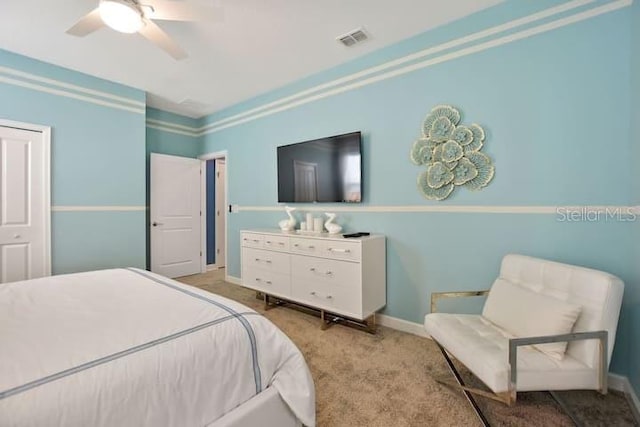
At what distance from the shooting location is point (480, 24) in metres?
2.31

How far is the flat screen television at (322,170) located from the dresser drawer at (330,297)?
905mm

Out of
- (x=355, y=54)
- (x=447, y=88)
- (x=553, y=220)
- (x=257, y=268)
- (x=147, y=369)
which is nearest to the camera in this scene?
(x=147, y=369)

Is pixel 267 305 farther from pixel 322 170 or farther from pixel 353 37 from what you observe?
pixel 353 37

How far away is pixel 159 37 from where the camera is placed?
82.7 inches

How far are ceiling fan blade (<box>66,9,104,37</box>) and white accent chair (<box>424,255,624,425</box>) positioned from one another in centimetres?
299

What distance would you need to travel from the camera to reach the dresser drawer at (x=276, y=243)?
3062 millimetres

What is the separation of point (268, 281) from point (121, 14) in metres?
2.55

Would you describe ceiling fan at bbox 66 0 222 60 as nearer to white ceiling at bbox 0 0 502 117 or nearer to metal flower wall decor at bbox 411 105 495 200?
white ceiling at bbox 0 0 502 117

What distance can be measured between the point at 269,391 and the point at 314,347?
1.21 meters

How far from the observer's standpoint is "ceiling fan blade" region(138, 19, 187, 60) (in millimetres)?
1984

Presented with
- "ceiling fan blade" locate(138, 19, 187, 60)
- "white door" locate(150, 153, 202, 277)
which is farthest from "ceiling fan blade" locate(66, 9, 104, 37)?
"white door" locate(150, 153, 202, 277)

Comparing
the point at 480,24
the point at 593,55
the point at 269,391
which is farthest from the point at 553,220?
the point at 269,391

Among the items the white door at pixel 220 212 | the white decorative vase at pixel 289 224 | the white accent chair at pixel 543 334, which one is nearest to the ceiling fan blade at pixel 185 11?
the white decorative vase at pixel 289 224

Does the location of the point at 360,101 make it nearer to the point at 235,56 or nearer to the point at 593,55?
the point at 235,56
